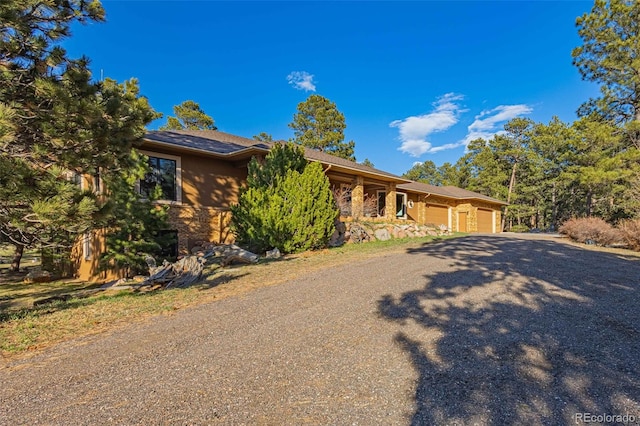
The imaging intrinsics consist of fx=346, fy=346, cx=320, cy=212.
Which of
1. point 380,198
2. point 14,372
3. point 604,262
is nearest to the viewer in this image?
point 14,372

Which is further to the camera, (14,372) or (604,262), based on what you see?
(604,262)

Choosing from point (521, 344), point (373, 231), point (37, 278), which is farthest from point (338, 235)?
point (37, 278)

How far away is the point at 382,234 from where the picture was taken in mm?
15500

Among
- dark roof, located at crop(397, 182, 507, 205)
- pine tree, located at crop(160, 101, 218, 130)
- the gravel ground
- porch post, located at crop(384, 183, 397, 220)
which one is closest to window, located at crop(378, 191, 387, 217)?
porch post, located at crop(384, 183, 397, 220)

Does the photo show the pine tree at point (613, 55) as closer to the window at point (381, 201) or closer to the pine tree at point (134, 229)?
the window at point (381, 201)

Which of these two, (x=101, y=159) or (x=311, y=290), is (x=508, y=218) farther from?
(x=101, y=159)

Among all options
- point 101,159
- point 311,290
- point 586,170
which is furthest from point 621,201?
point 101,159

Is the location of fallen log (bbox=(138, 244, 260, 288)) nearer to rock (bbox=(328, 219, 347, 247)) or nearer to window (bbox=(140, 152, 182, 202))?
window (bbox=(140, 152, 182, 202))

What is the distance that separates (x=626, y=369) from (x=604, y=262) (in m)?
6.03

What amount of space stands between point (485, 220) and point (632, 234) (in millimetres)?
17902

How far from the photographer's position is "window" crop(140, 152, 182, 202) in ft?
40.8

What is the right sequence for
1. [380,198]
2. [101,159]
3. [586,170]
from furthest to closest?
[380,198], [586,170], [101,159]

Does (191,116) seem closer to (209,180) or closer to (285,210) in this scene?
(209,180)

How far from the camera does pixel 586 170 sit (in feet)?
62.8
